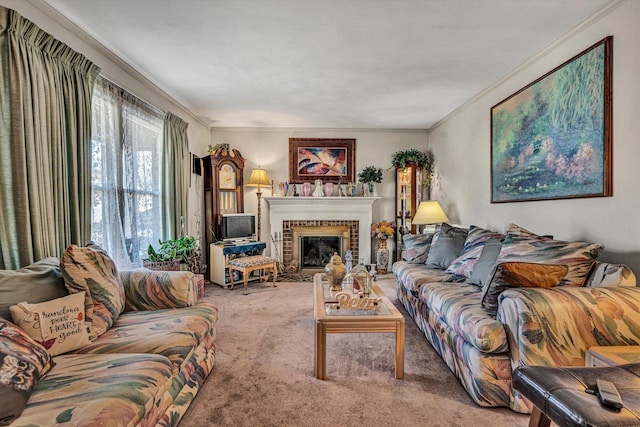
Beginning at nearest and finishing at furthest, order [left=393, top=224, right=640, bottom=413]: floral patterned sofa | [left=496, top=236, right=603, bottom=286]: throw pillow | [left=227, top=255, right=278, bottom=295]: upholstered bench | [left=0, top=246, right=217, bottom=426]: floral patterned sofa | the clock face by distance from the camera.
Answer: [left=0, top=246, right=217, bottom=426]: floral patterned sofa < [left=393, top=224, right=640, bottom=413]: floral patterned sofa < [left=496, top=236, right=603, bottom=286]: throw pillow < [left=227, top=255, right=278, bottom=295]: upholstered bench < the clock face

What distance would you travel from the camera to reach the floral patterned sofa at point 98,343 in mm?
1184

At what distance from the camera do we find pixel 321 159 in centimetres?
573

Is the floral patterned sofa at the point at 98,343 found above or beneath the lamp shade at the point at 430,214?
beneath

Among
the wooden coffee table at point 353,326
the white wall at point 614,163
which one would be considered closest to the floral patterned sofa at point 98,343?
the wooden coffee table at point 353,326

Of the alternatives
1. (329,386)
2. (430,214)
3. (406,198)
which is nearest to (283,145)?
(406,198)

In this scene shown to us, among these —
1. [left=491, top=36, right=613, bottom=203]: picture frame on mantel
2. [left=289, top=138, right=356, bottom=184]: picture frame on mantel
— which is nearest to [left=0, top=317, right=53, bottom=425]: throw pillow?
[left=491, top=36, right=613, bottom=203]: picture frame on mantel

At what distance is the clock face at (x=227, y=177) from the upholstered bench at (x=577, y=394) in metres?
4.60

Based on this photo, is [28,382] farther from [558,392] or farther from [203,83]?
[203,83]

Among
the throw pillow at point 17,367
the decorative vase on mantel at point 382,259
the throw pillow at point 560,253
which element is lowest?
the decorative vase on mantel at point 382,259

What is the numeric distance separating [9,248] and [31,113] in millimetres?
819

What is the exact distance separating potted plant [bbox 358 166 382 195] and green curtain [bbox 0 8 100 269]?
397 centimetres

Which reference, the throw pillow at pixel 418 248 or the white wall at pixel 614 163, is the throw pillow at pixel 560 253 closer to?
the white wall at pixel 614 163

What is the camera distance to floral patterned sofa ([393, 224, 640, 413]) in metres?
1.67

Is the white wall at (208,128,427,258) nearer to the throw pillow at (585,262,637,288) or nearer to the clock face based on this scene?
the clock face
